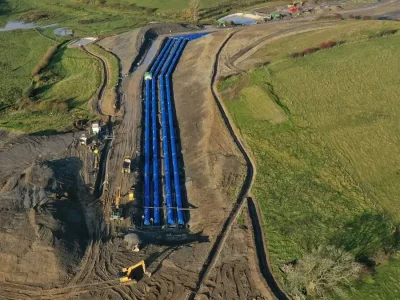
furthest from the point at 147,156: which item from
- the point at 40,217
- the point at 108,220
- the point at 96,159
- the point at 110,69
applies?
the point at 110,69

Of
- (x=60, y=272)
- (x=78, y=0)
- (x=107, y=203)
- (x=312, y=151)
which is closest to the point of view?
(x=60, y=272)

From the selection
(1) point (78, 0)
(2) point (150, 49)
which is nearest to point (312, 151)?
(2) point (150, 49)

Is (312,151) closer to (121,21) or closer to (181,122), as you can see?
(181,122)

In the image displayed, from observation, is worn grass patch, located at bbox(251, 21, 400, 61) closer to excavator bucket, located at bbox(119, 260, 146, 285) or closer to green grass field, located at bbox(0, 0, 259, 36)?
green grass field, located at bbox(0, 0, 259, 36)

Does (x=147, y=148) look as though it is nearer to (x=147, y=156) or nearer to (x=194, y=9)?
(x=147, y=156)

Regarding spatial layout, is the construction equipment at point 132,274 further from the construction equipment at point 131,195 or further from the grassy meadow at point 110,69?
the grassy meadow at point 110,69

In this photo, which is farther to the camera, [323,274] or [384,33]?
[384,33]

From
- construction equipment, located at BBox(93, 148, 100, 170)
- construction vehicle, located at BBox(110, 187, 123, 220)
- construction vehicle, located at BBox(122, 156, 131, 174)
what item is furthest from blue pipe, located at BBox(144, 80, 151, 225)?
construction equipment, located at BBox(93, 148, 100, 170)
